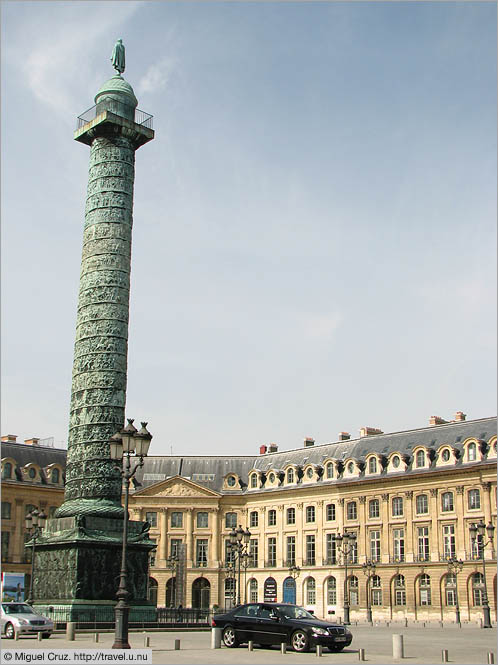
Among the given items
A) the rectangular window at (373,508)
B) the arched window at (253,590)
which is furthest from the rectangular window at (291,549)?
the rectangular window at (373,508)

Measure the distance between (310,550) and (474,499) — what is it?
12814mm

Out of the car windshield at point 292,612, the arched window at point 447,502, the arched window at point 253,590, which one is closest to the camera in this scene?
the car windshield at point 292,612

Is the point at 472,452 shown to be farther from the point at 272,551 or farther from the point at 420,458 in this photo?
the point at 272,551

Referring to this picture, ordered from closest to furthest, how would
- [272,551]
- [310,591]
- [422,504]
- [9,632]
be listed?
[9,632], [422,504], [310,591], [272,551]

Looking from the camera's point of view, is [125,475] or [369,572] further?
[369,572]

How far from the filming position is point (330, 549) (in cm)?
5331

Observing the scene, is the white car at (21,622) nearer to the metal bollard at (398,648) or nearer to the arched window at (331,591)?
the metal bollard at (398,648)

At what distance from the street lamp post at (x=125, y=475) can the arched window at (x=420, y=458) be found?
114 ft

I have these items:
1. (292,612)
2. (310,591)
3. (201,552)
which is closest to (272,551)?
(310,591)

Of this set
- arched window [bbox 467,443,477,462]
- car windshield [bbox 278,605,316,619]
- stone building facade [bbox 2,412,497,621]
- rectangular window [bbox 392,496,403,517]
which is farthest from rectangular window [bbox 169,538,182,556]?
car windshield [bbox 278,605,316,619]

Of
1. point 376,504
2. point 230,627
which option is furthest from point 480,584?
point 230,627

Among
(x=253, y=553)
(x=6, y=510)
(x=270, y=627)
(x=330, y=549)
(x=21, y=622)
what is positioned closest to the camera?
(x=270, y=627)

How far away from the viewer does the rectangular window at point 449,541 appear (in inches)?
1841

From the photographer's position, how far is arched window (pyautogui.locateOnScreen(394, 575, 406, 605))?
4831 cm
